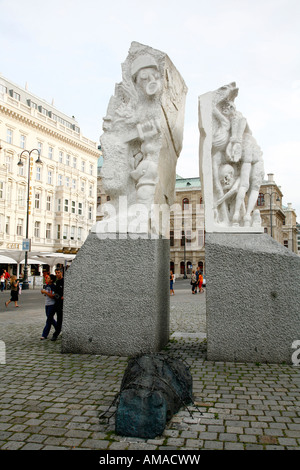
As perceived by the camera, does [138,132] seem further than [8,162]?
No

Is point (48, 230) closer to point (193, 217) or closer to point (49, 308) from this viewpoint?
point (193, 217)

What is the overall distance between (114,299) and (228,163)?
289cm

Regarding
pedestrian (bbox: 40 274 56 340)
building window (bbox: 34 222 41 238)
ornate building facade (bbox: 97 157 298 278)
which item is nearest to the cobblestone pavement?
pedestrian (bbox: 40 274 56 340)

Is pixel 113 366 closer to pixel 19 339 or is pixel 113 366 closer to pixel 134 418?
pixel 134 418

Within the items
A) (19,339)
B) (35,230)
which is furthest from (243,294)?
(35,230)

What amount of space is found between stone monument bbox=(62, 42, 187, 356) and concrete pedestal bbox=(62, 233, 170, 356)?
15mm

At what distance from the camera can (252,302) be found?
18.5 ft

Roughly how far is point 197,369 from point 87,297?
201cm

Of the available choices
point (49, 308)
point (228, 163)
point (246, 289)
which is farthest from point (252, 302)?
point (49, 308)

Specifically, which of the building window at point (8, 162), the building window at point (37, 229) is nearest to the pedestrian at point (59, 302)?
the building window at point (8, 162)

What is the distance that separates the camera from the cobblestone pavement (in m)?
3.04

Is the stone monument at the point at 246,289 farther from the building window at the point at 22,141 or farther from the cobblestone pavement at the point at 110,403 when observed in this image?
the building window at the point at 22,141

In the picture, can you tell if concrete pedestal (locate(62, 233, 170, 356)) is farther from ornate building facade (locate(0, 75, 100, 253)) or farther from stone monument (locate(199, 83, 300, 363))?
ornate building facade (locate(0, 75, 100, 253))

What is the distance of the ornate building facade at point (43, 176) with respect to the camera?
3900 cm
